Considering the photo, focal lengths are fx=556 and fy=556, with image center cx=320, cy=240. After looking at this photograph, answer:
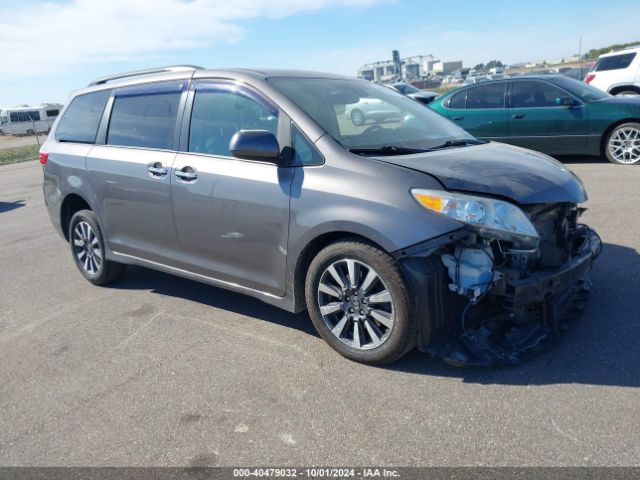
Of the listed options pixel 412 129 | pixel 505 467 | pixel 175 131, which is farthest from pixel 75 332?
pixel 505 467

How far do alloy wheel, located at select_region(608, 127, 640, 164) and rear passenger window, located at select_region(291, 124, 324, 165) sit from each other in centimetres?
725

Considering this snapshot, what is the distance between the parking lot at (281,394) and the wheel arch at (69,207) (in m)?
1.11

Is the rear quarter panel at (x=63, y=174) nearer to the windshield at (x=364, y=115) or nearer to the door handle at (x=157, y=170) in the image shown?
the door handle at (x=157, y=170)

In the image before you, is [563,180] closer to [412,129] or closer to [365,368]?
[412,129]

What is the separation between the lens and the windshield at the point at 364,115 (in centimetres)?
372

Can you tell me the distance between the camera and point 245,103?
12.8 feet

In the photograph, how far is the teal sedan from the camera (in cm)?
880

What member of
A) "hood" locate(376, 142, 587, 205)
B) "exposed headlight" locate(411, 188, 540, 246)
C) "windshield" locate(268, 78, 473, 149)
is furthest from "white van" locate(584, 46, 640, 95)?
"exposed headlight" locate(411, 188, 540, 246)

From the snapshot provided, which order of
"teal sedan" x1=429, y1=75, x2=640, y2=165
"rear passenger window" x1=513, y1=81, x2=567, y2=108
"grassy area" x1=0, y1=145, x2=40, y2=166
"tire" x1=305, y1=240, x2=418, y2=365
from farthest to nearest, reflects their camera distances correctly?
"grassy area" x1=0, y1=145, x2=40, y2=166 < "rear passenger window" x1=513, y1=81, x2=567, y2=108 < "teal sedan" x1=429, y1=75, x2=640, y2=165 < "tire" x1=305, y1=240, x2=418, y2=365

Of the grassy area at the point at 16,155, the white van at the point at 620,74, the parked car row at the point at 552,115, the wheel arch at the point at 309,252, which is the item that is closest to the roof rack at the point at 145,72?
the wheel arch at the point at 309,252

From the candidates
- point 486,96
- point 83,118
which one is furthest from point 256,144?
point 486,96

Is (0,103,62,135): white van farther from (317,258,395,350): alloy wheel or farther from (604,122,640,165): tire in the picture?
(317,258,395,350): alloy wheel

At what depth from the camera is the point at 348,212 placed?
325 cm

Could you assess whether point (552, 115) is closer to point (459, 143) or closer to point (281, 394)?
point (459, 143)
